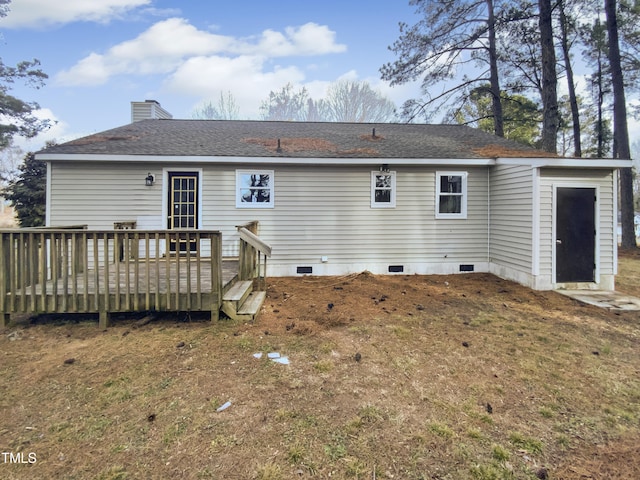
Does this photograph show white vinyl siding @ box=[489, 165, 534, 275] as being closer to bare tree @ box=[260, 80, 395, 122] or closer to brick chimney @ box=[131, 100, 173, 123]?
brick chimney @ box=[131, 100, 173, 123]

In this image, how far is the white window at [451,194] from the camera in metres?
8.46

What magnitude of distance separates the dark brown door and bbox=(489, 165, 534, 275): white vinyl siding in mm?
540

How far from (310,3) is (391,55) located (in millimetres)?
4213

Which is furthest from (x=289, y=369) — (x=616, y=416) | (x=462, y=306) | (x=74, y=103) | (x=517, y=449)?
(x=74, y=103)

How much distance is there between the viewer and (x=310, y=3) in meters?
14.7

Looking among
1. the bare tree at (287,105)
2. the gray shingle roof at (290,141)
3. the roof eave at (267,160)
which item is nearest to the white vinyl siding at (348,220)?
the roof eave at (267,160)

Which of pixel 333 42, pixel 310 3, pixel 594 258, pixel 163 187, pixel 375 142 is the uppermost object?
pixel 333 42

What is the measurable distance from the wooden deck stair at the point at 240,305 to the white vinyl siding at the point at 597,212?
223 inches

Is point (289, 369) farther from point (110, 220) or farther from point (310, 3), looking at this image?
point (310, 3)

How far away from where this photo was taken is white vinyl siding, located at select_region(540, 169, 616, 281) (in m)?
6.75

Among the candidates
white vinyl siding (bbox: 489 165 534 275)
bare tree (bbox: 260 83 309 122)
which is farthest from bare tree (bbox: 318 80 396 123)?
white vinyl siding (bbox: 489 165 534 275)

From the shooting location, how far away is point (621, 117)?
1358cm

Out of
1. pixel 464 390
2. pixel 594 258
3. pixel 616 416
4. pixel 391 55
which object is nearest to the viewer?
pixel 616 416

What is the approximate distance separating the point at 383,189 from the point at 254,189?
3.11 m
